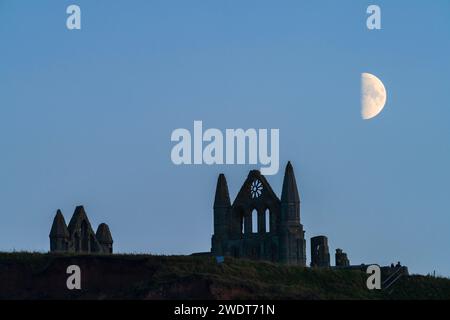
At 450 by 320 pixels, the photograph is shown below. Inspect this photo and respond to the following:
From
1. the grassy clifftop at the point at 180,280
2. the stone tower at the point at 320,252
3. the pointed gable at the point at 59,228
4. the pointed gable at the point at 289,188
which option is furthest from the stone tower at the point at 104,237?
Result: the grassy clifftop at the point at 180,280

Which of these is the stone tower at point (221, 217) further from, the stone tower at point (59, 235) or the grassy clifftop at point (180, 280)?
the grassy clifftop at point (180, 280)

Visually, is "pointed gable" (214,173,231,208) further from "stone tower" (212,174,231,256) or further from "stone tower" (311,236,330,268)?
"stone tower" (311,236,330,268)

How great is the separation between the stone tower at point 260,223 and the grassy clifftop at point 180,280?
75.3ft

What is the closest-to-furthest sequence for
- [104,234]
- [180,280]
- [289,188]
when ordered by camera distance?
[180,280] < [289,188] < [104,234]

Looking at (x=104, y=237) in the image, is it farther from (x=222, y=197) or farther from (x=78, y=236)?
(x=222, y=197)

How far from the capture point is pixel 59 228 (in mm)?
115438

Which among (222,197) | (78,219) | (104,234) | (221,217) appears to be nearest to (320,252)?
(221,217)

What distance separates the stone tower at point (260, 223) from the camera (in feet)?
383

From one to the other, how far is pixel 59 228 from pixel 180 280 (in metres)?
30.7

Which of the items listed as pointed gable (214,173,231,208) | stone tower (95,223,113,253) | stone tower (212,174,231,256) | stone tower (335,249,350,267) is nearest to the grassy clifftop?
stone tower (335,249,350,267)

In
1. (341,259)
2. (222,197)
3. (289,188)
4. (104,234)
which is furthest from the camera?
(222,197)

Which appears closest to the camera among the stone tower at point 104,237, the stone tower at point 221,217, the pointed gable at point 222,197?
the stone tower at point 104,237

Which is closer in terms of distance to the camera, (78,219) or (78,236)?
(78,236)
